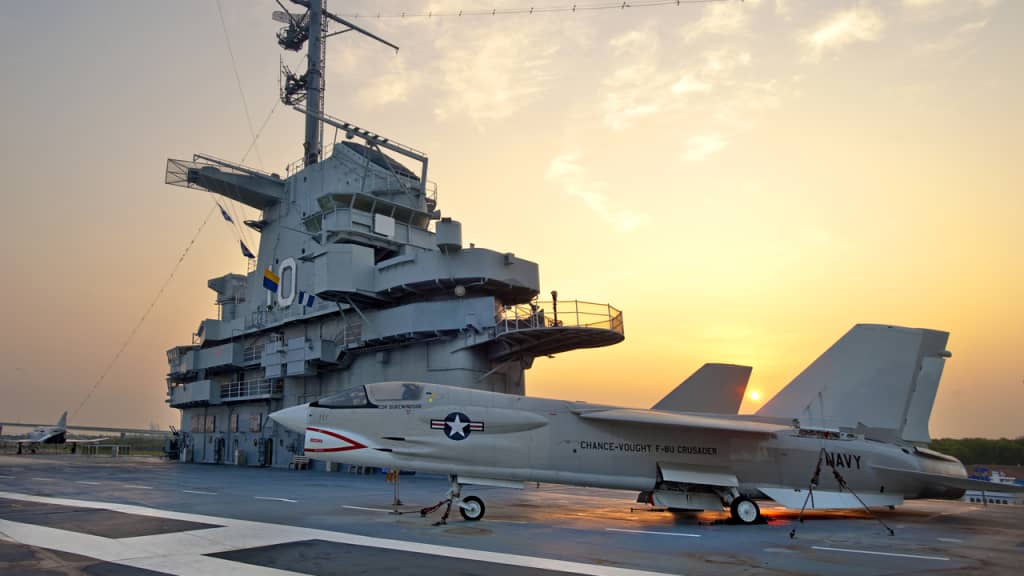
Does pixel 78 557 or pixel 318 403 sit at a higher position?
pixel 318 403

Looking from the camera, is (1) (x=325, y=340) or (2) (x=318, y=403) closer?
(2) (x=318, y=403)

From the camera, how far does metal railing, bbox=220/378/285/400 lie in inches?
1471

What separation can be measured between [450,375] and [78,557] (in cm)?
1994

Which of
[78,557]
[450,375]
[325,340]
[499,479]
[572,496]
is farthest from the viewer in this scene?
[325,340]

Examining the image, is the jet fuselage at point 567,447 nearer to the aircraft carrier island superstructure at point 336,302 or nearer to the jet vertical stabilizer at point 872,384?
the jet vertical stabilizer at point 872,384

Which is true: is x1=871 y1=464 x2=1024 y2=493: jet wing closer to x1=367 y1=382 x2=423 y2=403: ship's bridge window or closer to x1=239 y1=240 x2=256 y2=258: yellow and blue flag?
x1=367 y1=382 x2=423 y2=403: ship's bridge window

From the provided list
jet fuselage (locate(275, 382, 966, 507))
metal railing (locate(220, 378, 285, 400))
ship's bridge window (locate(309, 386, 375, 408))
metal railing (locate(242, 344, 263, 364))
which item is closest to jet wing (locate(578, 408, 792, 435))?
jet fuselage (locate(275, 382, 966, 507))

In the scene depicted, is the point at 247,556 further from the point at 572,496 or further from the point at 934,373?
the point at 934,373

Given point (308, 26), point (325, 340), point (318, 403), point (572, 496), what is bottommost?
point (572, 496)

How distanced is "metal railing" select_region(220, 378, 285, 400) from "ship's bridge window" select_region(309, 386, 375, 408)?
24623 millimetres

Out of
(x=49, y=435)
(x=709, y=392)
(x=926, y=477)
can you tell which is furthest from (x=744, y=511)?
(x=49, y=435)

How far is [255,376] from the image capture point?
4209 centimetres

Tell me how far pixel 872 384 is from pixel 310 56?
129ft

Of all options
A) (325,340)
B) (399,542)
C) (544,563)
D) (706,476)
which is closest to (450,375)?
(325,340)
